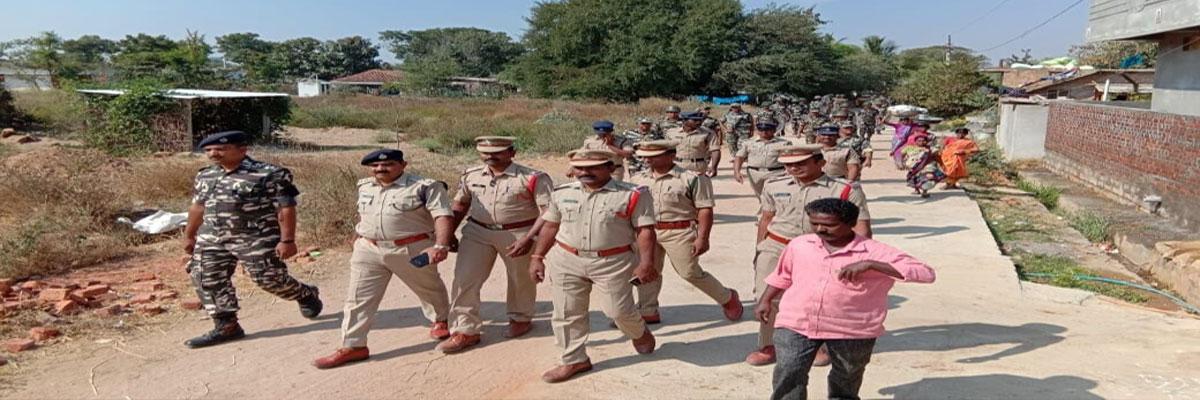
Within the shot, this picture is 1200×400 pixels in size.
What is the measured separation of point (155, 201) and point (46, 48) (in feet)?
117

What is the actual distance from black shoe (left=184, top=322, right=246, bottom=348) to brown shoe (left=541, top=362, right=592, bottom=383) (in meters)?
2.25

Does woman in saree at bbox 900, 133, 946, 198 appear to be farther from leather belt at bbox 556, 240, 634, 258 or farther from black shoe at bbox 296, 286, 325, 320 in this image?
black shoe at bbox 296, 286, 325, 320

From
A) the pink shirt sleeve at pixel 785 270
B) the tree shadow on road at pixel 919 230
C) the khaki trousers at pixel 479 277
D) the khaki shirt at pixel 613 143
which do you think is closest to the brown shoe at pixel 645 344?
the khaki trousers at pixel 479 277

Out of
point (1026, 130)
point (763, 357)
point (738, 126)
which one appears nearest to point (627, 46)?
point (1026, 130)

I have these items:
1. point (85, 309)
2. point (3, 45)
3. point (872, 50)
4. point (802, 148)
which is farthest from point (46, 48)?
point (872, 50)

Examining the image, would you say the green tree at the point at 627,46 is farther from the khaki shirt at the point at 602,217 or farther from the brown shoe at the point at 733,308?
the khaki shirt at the point at 602,217

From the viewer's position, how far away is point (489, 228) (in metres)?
5.37

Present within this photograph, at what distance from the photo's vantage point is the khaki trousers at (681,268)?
18.4 feet

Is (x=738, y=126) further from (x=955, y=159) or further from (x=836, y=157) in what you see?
(x=836, y=157)

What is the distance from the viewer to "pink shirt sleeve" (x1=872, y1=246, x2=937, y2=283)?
350cm

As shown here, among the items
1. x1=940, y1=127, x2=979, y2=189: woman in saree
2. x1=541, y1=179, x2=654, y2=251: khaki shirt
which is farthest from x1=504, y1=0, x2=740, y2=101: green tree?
x1=541, y1=179, x2=654, y2=251: khaki shirt

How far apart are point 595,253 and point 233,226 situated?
2.45 metres

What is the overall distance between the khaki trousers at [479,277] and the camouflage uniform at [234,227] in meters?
1.21

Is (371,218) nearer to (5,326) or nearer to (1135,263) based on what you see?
(5,326)
